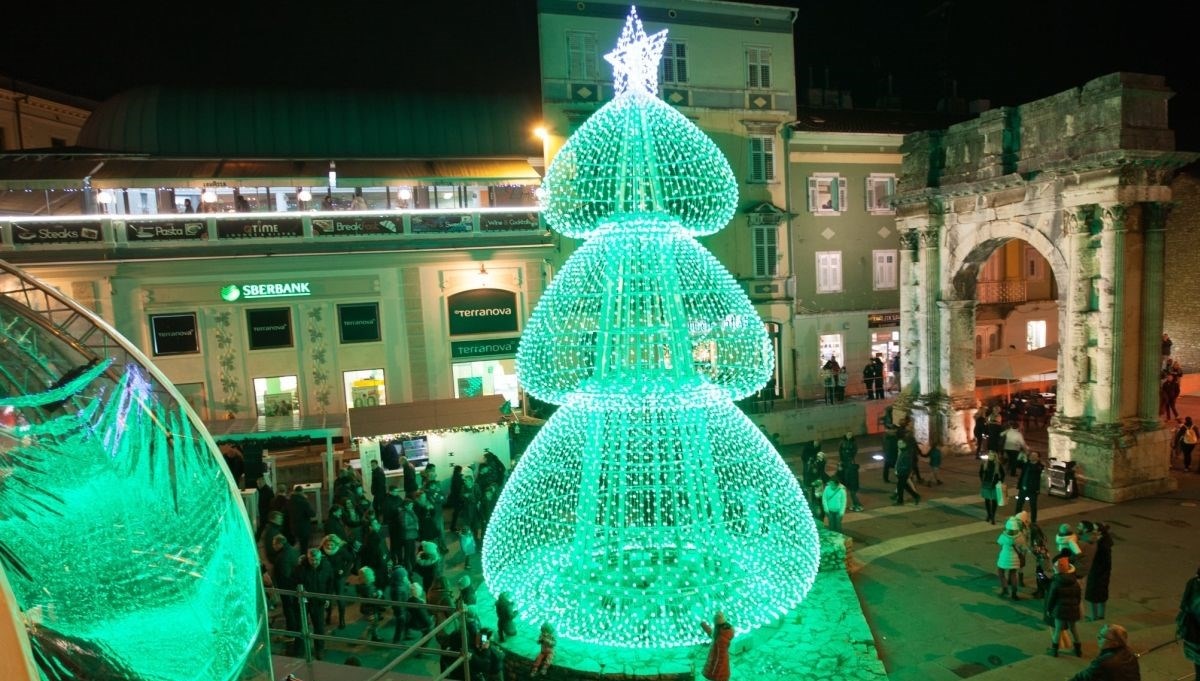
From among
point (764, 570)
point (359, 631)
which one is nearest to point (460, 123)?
point (359, 631)

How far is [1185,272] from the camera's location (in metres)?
27.7

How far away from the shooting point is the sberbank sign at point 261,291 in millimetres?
20000

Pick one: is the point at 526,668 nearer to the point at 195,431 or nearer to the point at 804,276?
the point at 195,431

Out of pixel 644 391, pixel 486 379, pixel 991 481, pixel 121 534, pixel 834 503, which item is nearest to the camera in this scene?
pixel 121 534

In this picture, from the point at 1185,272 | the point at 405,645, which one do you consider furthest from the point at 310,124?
the point at 1185,272

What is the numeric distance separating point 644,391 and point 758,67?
19756mm

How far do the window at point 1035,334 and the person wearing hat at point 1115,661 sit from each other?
28286mm

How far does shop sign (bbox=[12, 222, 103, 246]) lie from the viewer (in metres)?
18.4

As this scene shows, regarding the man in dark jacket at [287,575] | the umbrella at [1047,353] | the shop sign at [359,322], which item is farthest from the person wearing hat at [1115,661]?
the shop sign at [359,322]

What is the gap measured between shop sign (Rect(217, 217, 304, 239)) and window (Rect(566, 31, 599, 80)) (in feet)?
31.6

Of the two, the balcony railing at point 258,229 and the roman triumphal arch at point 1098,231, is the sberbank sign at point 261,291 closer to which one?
the balcony railing at point 258,229

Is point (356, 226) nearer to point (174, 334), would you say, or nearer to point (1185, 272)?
point (174, 334)

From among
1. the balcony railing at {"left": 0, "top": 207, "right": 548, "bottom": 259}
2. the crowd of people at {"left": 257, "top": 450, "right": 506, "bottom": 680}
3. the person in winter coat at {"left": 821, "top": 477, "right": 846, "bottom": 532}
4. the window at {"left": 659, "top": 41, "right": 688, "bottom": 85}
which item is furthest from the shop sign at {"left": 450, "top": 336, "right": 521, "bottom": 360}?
the person in winter coat at {"left": 821, "top": 477, "right": 846, "bottom": 532}

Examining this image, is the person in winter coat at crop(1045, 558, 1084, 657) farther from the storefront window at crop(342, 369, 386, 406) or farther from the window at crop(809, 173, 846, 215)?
the window at crop(809, 173, 846, 215)
